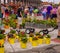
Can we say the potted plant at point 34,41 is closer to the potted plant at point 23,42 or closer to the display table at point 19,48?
the display table at point 19,48

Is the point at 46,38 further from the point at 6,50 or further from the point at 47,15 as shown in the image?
the point at 47,15

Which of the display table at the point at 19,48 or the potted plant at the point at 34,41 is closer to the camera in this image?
the display table at the point at 19,48

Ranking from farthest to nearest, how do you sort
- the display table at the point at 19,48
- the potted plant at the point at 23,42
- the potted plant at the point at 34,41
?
1. the potted plant at the point at 34,41
2. the potted plant at the point at 23,42
3. the display table at the point at 19,48

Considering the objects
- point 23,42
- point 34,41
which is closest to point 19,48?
point 23,42

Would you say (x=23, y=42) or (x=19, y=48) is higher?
(x=23, y=42)

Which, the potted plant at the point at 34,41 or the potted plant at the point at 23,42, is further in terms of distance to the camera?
the potted plant at the point at 34,41

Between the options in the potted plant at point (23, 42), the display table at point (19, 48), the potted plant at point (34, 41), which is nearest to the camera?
the display table at point (19, 48)

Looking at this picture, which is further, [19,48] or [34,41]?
[34,41]

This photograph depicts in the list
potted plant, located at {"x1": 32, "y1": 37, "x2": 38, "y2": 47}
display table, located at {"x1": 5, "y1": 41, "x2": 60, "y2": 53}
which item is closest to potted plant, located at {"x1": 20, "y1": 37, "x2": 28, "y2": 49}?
display table, located at {"x1": 5, "y1": 41, "x2": 60, "y2": 53}

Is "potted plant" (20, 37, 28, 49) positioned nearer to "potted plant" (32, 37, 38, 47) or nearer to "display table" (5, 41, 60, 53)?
"display table" (5, 41, 60, 53)

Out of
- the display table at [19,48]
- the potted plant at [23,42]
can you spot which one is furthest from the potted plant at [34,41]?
the potted plant at [23,42]

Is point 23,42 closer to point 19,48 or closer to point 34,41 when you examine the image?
point 19,48

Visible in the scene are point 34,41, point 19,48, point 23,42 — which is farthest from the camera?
point 34,41

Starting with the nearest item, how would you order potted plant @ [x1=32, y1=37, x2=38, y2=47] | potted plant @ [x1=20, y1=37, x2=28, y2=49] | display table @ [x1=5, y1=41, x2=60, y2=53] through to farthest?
1. display table @ [x1=5, y1=41, x2=60, y2=53]
2. potted plant @ [x1=20, y1=37, x2=28, y2=49]
3. potted plant @ [x1=32, y1=37, x2=38, y2=47]
